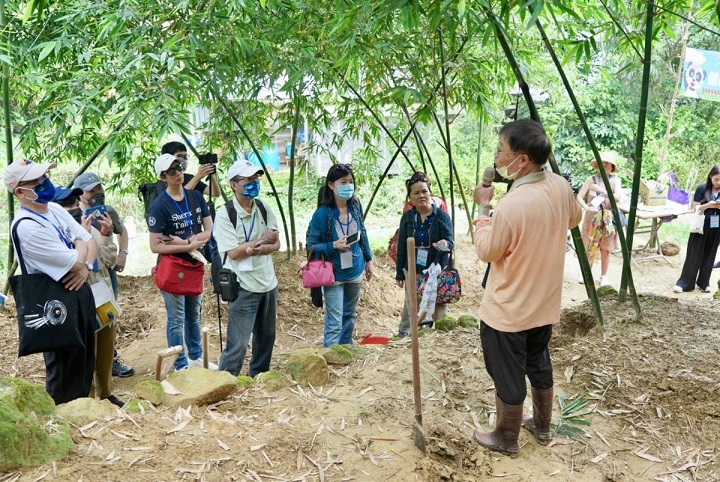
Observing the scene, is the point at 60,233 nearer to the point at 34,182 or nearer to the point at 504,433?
the point at 34,182

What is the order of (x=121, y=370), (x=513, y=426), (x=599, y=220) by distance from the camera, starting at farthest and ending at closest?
(x=599, y=220)
(x=121, y=370)
(x=513, y=426)

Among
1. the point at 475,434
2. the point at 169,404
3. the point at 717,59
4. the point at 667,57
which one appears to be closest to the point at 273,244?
the point at 169,404

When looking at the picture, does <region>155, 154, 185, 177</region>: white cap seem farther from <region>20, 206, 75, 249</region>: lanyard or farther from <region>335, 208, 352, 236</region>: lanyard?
<region>335, 208, 352, 236</region>: lanyard

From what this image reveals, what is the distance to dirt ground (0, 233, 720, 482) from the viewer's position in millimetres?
2477

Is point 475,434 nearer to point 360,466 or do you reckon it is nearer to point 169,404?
point 360,466

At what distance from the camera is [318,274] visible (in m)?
4.20

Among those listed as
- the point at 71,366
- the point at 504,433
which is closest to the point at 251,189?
the point at 71,366

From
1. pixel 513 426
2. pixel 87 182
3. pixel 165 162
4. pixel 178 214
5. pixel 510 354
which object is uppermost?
pixel 165 162

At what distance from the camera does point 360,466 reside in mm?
2533

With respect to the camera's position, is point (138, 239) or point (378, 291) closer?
point (378, 291)

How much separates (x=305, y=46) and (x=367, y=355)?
208cm

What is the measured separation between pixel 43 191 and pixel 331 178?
177 cm

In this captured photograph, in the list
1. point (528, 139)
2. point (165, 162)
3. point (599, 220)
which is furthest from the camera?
point (599, 220)

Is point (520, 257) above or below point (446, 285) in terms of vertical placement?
above
